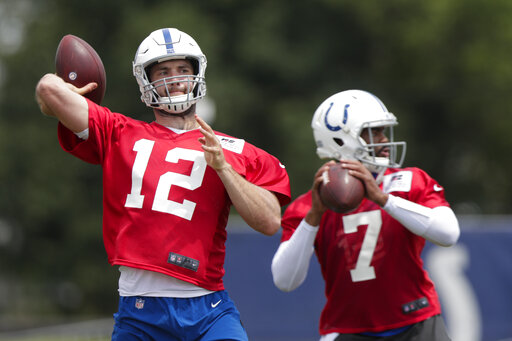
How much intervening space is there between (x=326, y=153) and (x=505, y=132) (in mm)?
16124

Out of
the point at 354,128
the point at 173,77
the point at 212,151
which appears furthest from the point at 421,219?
the point at 173,77

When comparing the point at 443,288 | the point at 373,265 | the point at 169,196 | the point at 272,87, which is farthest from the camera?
the point at 272,87

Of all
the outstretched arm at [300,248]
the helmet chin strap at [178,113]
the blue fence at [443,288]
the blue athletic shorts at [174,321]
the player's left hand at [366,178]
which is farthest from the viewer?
the blue fence at [443,288]

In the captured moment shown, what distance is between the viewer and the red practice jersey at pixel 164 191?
386cm

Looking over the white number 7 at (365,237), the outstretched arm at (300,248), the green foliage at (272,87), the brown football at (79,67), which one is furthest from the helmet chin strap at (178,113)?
the green foliage at (272,87)

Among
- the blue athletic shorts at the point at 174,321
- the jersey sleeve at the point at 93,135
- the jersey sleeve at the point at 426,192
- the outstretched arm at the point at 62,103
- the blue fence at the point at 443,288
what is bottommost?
the blue fence at the point at 443,288

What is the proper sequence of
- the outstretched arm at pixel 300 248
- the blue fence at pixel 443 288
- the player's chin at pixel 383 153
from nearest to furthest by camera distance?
the outstretched arm at pixel 300 248 → the player's chin at pixel 383 153 → the blue fence at pixel 443 288

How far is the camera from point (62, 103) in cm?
386

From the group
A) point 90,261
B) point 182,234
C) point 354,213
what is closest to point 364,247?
point 354,213

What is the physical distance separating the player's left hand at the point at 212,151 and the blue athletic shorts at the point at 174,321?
2.11 feet

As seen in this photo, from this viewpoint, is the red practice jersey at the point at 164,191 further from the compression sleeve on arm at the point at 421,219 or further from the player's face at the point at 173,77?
the compression sleeve on arm at the point at 421,219

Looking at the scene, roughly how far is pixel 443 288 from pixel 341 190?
5.81 meters

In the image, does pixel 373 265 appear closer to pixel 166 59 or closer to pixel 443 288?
pixel 166 59

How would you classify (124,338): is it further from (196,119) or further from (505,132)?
(505,132)
